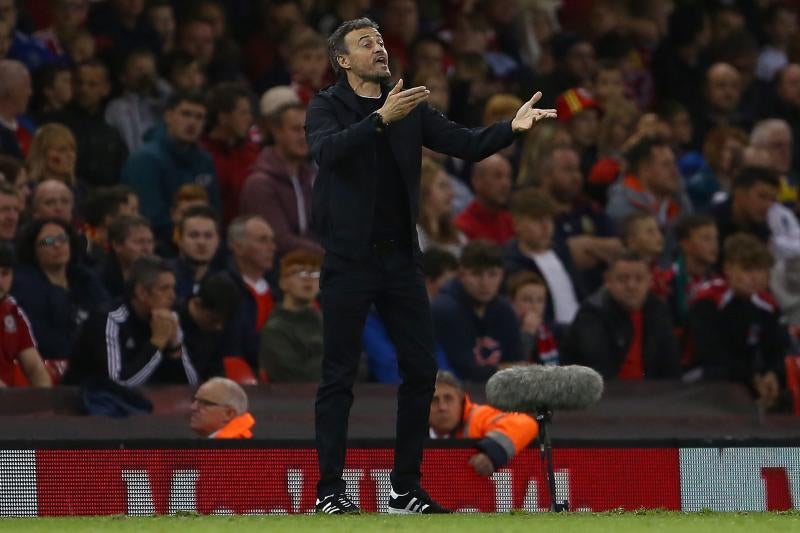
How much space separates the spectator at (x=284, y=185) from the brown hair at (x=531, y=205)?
4.68ft

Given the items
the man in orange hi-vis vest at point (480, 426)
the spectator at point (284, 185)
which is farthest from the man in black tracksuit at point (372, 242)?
the spectator at point (284, 185)

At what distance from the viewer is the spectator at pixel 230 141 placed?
45.6ft

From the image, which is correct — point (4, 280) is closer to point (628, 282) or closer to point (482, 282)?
point (482, 282)

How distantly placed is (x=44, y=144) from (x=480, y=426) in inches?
159

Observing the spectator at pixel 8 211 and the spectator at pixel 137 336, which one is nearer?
the spectator at pixel 137 336

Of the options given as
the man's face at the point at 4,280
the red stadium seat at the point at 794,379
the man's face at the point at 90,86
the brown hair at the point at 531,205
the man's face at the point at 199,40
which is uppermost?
the man's face at the point at 199,40

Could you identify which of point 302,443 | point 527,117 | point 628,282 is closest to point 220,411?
point 302,443

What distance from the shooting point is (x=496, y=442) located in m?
9.34

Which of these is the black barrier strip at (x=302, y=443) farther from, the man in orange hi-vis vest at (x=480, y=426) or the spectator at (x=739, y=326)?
the spectator at (x=739, y=326)

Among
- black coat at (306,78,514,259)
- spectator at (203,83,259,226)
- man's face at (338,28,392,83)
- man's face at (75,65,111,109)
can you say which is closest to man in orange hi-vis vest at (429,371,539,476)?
black coat at (306,78,514,259)

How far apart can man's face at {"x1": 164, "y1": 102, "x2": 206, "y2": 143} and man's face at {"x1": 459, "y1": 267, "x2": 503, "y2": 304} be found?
8.28ft

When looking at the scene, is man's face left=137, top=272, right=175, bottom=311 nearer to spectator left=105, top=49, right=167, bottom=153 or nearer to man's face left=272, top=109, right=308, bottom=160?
man's face left=272, top=109, right=308, bottom=160

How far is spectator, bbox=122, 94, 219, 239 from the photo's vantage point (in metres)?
13.3

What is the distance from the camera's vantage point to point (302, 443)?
9273 mm
